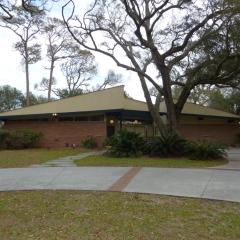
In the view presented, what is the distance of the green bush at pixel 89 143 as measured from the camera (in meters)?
25.5

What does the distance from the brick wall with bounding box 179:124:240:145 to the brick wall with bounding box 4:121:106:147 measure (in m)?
6.84

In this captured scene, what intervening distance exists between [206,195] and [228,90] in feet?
122

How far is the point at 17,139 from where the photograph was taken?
25.5 m

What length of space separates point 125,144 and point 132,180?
7659mm

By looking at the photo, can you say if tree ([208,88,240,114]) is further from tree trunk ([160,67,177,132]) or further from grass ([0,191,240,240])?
grass ([0,191,240,240])

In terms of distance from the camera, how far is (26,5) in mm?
11430

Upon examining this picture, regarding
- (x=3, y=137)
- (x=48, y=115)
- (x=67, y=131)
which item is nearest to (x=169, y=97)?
(x=67, y=131)

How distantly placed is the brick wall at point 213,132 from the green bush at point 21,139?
10.2 meters

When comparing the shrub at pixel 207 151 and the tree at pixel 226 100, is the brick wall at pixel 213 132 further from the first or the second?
the shrub at pixel 207 151

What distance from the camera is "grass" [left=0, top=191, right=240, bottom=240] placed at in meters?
6.64

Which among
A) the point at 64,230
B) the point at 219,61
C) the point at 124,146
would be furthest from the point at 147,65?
the point at 64,230

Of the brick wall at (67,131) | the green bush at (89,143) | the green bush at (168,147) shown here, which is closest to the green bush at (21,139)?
the brick wall at (67,131)

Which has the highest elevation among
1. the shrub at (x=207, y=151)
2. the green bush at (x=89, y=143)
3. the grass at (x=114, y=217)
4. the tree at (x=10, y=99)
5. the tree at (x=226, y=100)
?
the tree at (x=10, y=99)

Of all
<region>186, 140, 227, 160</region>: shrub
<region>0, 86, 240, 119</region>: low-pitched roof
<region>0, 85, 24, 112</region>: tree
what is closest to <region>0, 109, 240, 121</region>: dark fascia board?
<region>0, 86, 240, 119</region>: low-pitched roof
